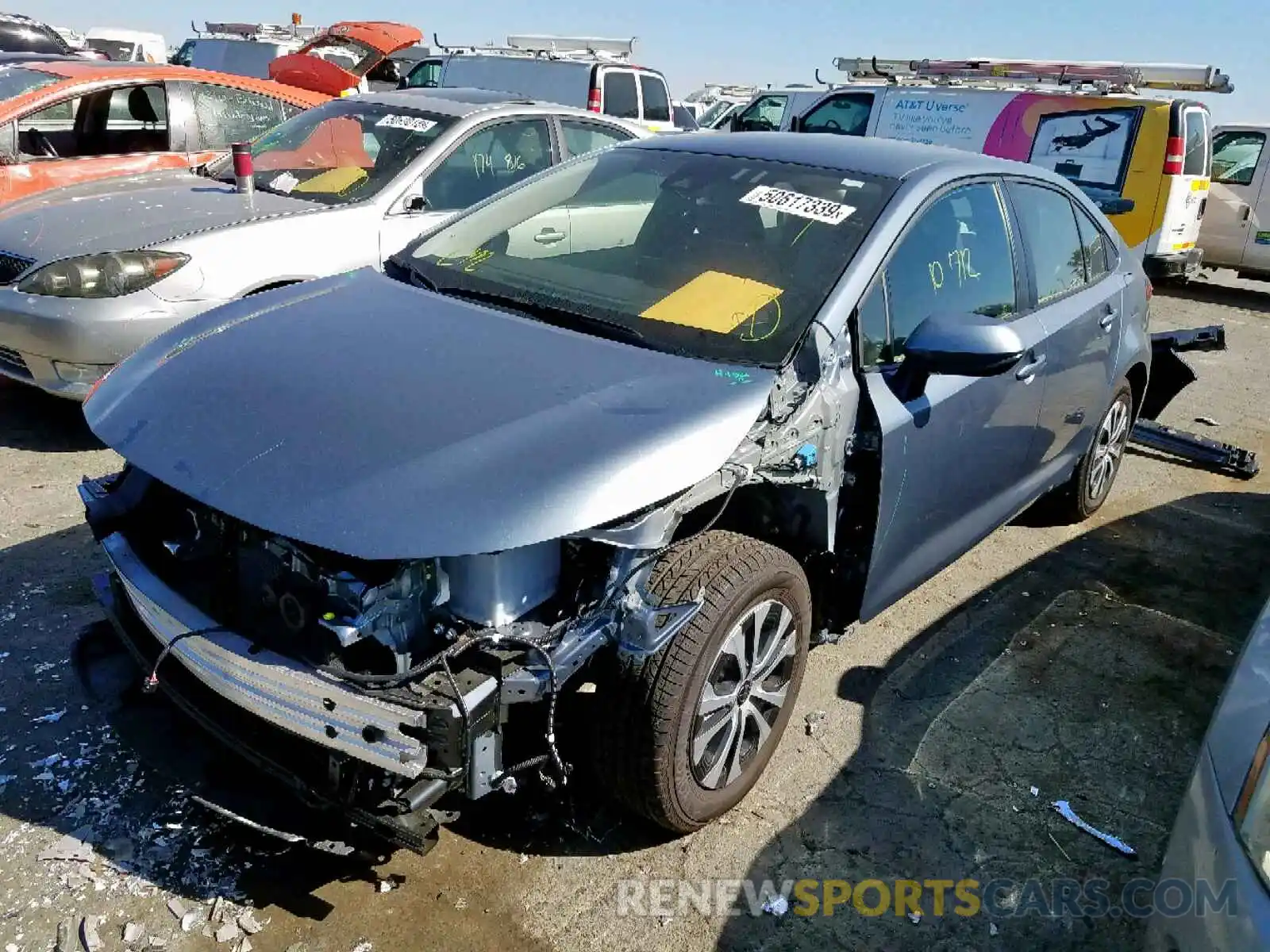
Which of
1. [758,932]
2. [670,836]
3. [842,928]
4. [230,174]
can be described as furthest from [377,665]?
[230,174]

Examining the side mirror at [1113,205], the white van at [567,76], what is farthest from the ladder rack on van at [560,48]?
the side mirror at [1113,205]

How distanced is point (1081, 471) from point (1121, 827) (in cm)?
202

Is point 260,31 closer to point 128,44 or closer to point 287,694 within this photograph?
point 128,44

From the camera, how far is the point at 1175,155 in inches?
380

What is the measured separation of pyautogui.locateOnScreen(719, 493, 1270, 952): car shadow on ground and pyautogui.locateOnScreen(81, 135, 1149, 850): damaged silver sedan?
1.22 feet

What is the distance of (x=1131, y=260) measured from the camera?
14.8ft

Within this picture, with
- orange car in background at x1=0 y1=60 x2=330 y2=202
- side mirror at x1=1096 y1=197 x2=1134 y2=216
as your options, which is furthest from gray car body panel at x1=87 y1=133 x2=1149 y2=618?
orange car in background at x1=0 y1=60 x2=330 y2=202

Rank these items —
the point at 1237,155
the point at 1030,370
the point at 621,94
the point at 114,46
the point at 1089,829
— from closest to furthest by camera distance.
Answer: the point at 1089,829, the point at 1030,370, the point at 1237,155, the point at 621,94, the point at 114,46

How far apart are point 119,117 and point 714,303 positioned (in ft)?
18.8

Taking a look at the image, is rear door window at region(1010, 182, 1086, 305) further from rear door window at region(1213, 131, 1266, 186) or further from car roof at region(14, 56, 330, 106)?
rear door window at region(1213, 131, 1266, 186)

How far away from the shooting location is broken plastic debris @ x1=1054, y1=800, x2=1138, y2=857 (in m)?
2.75

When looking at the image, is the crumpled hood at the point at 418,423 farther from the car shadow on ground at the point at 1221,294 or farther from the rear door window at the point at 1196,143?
the car shadow on ground at the point at 1221,294

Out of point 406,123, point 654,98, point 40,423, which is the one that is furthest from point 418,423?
point 654,98

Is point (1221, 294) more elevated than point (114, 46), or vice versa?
point (114, 46)
